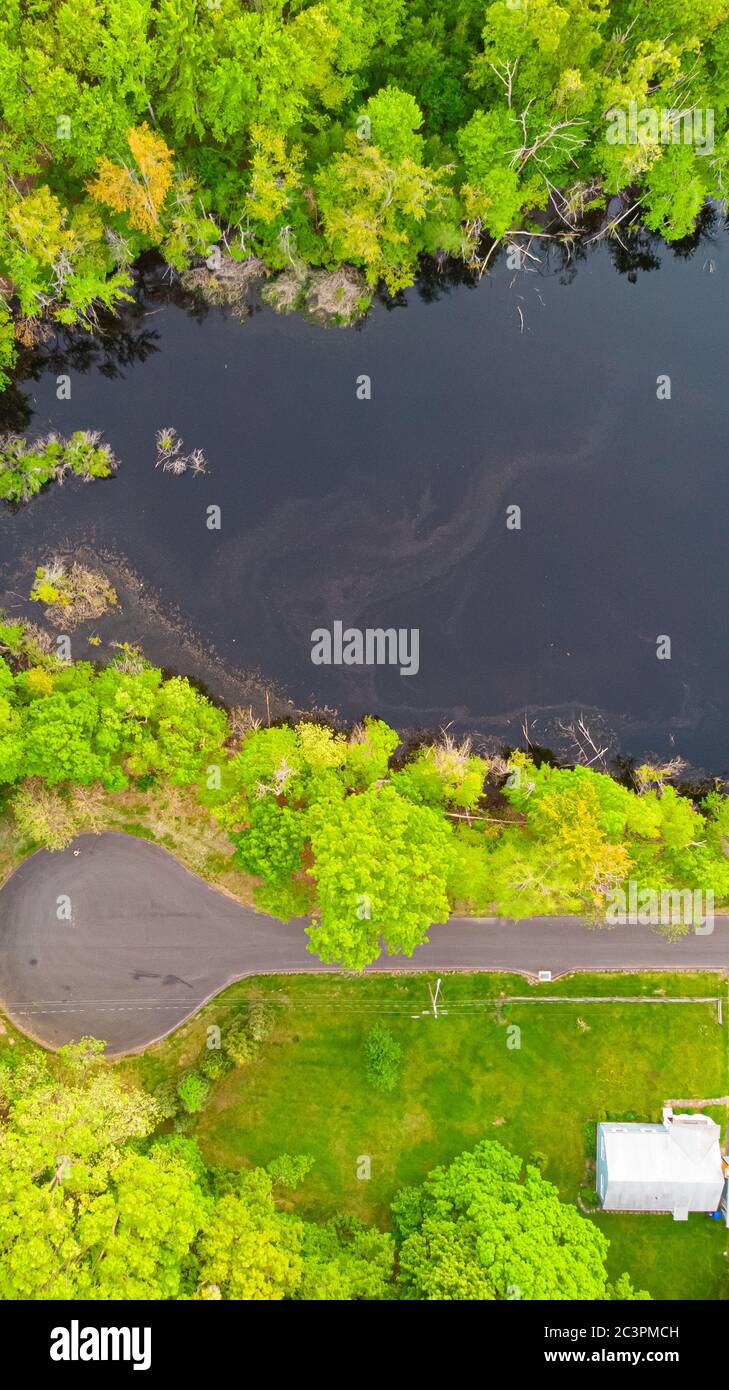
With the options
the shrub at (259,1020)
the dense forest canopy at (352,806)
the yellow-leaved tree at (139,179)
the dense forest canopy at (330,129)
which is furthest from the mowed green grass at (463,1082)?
the yellow-leaved tree at (139,179)

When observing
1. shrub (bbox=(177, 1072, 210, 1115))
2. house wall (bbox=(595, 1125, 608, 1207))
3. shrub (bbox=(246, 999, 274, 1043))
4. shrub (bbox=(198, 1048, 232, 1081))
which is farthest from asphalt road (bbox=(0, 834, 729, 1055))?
house wall (bbox=(595, 1125, 608, 1207))

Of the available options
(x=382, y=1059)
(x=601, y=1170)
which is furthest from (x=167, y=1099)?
(x=601, y=1170)

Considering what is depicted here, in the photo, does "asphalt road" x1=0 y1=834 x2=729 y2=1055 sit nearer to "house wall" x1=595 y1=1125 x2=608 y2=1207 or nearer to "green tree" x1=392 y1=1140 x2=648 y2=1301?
"house wall" x1=595 y1=1125 x2=608 y2=1207

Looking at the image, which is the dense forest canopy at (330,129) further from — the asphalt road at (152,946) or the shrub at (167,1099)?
the shrub at (167,1099)

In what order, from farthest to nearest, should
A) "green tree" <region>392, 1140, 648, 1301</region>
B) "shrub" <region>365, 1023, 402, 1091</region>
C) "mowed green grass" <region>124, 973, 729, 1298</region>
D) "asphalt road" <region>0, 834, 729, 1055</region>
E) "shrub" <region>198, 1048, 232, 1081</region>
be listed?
"asphalt road" <region>0, 834, 729, 1055</region>, "mowed green grass" <region>124, 973, 729, 1298</region>, "shrub" <region>365, 1023, 402, 1091</region>, "shrub" <region>198, 1048, 232, 1081</region>, "green tree" <region>392, 1140, 648, 1301</region>

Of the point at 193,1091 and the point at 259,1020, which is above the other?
the point at 259,1020

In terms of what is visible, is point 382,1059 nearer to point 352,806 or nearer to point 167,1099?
point 167,1099

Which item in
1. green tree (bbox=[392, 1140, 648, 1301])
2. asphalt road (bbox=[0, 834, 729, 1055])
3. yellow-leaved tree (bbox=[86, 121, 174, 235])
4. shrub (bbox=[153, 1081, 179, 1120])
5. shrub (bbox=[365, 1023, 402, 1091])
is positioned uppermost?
yellow-leaved tree (bbox=[86, 121, 174, 235])
